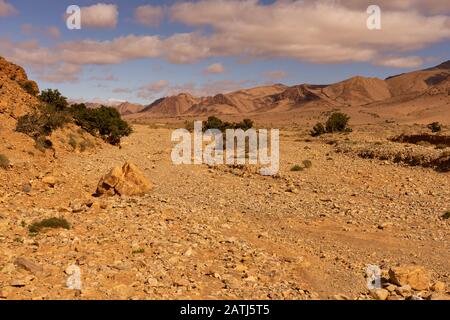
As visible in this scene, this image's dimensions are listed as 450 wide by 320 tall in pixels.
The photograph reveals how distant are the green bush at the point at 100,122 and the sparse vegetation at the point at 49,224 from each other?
2093cm

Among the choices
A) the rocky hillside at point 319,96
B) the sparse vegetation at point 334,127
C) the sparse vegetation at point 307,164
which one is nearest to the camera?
the sparse vegetation at point 307,164

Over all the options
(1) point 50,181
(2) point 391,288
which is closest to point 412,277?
(2) point 391,288

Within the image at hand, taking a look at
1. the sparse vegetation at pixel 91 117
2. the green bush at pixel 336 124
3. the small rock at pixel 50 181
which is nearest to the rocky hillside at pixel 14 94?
the sparse vegetation at pixel 91 117

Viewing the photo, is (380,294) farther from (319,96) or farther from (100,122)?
(319,96)

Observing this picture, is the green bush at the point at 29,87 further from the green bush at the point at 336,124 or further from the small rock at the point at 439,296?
the small rock at the point at 439,296

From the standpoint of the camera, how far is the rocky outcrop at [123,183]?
1594 cm

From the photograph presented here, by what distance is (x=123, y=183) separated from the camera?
52.5 ft

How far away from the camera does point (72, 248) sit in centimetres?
1036

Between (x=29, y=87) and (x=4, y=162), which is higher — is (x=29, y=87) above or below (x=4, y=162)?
above

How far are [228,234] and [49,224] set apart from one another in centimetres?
495

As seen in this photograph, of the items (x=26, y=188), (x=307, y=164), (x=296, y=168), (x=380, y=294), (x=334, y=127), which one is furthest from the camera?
(x=334, y=127)
